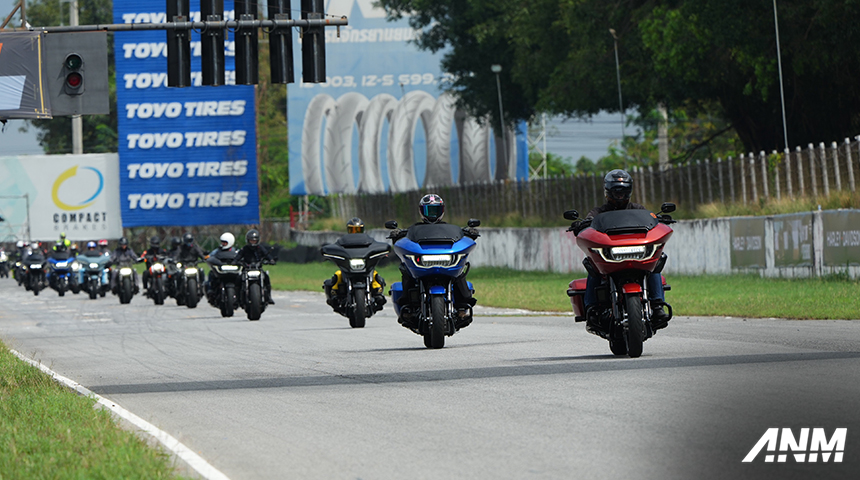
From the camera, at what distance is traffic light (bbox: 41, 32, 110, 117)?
20172mm

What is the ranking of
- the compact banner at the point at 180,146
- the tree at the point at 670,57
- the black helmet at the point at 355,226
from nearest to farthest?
the black helmet at the point at 355,226 < the tree at the point at 670,57 < the compact banner at the point at 180,146

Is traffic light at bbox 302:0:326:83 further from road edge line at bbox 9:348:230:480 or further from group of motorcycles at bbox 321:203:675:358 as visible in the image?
road edge line at bbox 9:348:230:480

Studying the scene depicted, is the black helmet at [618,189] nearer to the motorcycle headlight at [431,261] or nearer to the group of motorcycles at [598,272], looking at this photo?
the group of motorcycles at [598,272]

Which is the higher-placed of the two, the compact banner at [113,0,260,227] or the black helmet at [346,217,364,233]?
the compact banner at [113,0,260,227]

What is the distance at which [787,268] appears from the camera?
1051 inches

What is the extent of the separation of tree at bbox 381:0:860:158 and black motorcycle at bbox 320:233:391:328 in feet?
49.2

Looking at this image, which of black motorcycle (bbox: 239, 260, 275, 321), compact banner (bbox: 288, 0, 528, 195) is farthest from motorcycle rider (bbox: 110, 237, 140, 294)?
compact banner (bbox: 288, 0, 528, 195)

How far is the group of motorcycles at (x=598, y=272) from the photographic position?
12.4m

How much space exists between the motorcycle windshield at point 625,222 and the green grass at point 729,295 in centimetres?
659

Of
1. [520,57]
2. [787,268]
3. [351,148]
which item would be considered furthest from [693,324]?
[351,148]

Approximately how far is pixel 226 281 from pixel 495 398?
632 inches

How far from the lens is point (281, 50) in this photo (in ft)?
67.1

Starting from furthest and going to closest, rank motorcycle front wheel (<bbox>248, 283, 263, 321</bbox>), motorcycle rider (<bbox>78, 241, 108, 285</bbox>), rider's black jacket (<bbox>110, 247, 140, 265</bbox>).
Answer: motorcycle rider (<bbox>78, 241, 108, 285</bbox>), rider's black jacket (<bbox>110, 247, 140, 265</bbox>), motorcycle front wheel (<bbox>248, 283, 263, 321</bbox>)

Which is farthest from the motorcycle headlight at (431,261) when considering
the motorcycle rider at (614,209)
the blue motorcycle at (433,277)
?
the motorcycle rider at (614,209)
